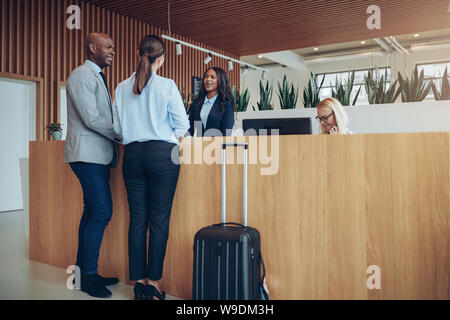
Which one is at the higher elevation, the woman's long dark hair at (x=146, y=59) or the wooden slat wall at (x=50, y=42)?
the wooden slat wall at (x=50, y=42)

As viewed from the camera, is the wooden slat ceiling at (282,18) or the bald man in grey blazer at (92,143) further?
the wooden slat ceiling at (282,18)

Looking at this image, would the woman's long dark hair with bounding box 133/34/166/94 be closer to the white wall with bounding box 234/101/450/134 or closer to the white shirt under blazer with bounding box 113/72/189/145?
the white shirt under blazer with bounding box 113/72/189/145

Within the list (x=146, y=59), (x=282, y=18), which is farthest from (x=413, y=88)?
(x=282, y=18)

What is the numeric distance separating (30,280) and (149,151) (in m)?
1.29

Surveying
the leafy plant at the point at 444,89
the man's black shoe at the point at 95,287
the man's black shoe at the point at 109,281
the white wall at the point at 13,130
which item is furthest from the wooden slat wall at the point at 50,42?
the leafy plant at the point at 444,89

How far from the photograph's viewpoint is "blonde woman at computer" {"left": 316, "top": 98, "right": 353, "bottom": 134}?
95.8 inches

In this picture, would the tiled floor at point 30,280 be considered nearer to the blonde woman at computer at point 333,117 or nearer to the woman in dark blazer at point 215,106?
the woman in dark blazer at point 215,106

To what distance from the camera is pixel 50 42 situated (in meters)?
5.32

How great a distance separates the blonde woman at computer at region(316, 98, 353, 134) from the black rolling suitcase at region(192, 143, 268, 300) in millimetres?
1033

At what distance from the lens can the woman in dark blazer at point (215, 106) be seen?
2.67 metres

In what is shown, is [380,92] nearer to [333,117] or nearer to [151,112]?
[333,117]

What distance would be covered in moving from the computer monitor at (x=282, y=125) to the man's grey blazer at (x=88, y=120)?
36.3 inches

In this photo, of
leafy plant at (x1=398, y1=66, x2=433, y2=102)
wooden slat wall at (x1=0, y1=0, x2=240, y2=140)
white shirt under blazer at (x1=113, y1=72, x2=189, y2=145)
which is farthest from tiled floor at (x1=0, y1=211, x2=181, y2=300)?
leafy plant at (x1=398, y1=66, x2=433, y2=102)

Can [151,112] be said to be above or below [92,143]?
above
